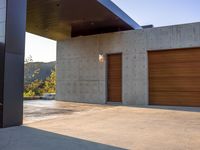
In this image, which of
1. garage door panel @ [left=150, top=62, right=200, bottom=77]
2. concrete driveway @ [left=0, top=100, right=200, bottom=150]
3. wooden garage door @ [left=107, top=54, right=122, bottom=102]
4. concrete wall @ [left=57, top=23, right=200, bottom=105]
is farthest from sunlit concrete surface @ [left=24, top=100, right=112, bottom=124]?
garage door panel @ [left=150, top=62, right=200, bottom=77]

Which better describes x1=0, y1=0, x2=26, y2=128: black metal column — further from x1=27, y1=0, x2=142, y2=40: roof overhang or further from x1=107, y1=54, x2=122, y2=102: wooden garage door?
x1=107, y1=54, x2=122, y2=102: wooden garage door

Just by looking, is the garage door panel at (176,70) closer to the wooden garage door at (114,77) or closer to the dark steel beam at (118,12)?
Result: the wooden garage door at (114,77)

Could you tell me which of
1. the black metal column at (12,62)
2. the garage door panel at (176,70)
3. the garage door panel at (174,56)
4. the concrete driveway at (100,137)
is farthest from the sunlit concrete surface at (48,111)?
the garage door panel at (174,56)

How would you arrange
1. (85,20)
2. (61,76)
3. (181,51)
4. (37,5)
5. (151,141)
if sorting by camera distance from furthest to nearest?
(61,76)
(85,20)
(181,51)
(37,5)
(151,141)

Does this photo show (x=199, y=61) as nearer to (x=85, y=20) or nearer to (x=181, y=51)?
(x=181, y=51)

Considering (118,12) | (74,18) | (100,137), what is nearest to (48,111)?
A: (100,137)

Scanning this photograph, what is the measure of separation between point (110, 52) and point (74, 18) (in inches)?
101

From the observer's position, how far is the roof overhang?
994 cm

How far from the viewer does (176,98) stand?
424 inches

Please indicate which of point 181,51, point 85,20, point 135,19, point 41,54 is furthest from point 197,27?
point 41,54

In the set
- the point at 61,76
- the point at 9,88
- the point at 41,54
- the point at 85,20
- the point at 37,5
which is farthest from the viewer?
the point at 41,54

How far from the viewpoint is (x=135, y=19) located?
14.2 meters

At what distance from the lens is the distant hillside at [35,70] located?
23.1 m

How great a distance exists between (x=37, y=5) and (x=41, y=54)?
17511 millimetres
